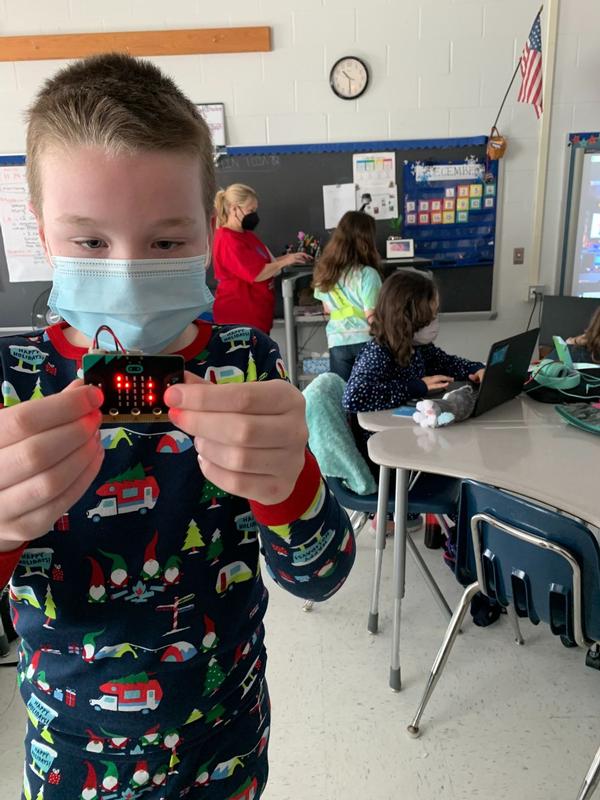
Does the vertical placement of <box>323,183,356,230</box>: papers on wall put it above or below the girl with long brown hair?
above

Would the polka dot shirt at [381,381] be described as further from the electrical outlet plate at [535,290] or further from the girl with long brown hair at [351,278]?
the electrical outlet plate at [535,290]

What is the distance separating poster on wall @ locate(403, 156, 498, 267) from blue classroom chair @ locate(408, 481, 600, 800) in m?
3.10

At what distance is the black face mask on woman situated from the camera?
12.5ft

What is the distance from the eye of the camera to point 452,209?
4.16 metres

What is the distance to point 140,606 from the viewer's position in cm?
68

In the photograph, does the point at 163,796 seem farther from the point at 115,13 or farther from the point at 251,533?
the point at 115,13

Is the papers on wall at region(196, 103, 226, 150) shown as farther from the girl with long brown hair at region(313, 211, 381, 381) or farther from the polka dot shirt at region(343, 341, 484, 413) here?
the polka dot shirt at region(343, 341, 484, 413)

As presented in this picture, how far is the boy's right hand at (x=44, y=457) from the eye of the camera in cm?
48

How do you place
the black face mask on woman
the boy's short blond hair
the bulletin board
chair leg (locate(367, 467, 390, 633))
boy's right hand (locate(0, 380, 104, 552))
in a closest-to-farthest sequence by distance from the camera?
boy's right hand (locate(0, 380, 104, 552)), the boy's short blond hair, chair leg (locate(367, 467, 390, 633)), the black face mask on woman, the bulletin board

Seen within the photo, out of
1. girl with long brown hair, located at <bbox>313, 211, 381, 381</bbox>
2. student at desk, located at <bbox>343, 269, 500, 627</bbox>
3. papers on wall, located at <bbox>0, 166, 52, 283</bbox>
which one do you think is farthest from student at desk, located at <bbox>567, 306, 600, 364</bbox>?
papers on wall, located at <bbox>0, 166, 52, 283</bbox>

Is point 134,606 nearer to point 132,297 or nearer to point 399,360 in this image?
point 132,297

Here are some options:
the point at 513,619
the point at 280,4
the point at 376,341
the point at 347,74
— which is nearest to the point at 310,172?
the point at 347,74

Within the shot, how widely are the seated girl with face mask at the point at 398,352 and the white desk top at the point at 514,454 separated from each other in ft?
0.66

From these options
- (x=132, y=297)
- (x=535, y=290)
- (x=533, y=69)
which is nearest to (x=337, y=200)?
(x=533, y=69)
